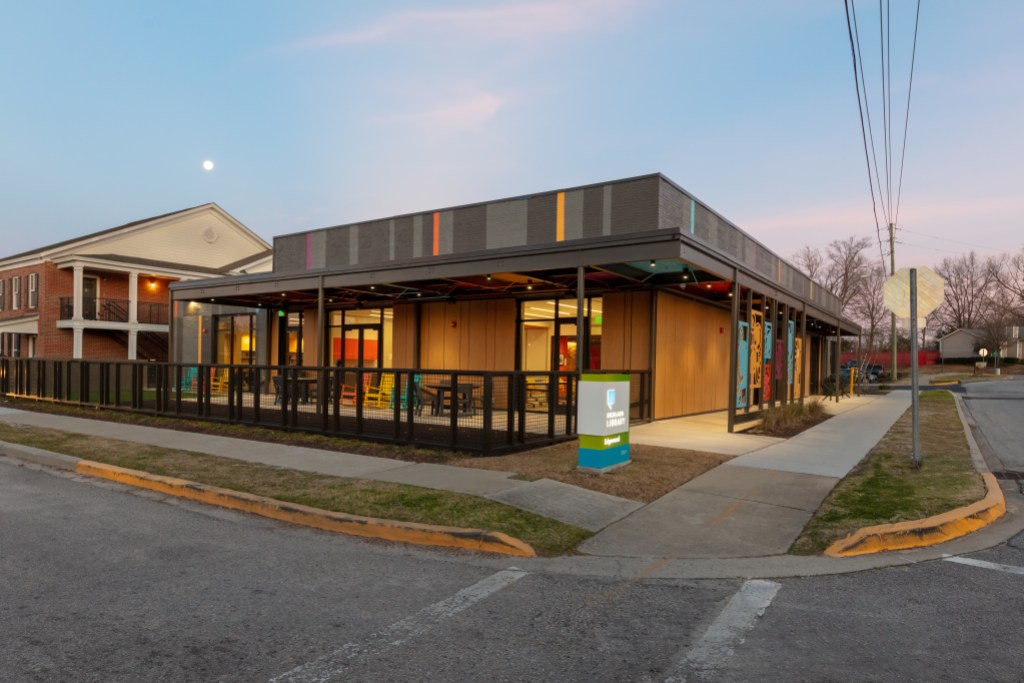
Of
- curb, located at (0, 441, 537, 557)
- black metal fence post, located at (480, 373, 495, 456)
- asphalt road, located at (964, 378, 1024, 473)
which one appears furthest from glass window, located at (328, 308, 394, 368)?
asphalt road, located at (964, 378, 1024, 473)

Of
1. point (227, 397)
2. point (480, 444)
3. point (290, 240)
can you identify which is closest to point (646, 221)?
point (480, 444)

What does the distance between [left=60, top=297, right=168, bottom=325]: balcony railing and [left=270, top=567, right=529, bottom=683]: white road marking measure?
2906 centimetres

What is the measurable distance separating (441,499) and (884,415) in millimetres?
16841

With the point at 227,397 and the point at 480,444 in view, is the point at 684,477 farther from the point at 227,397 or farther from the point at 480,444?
the point at 227,397

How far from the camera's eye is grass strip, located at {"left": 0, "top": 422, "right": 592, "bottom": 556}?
6109 millimetres

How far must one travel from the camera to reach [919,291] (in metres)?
9.15

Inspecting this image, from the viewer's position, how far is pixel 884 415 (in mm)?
18922

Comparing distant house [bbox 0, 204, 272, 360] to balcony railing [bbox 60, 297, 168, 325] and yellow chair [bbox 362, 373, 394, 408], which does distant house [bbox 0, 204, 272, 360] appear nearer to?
balcony railing [bbox 60, 297, 168, 325]

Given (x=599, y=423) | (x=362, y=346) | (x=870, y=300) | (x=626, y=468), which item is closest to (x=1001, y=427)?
(x=626, y=468)

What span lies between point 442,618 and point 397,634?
0.36m

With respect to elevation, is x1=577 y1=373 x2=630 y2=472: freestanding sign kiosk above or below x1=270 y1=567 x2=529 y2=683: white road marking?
above

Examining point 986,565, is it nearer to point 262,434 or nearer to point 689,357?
point 262,434

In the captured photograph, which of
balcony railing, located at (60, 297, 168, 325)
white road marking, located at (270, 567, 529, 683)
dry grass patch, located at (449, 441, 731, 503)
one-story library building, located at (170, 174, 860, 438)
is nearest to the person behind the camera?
white road marking, located at (270, 567, 529, 683)

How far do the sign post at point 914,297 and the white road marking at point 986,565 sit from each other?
3.84 m
